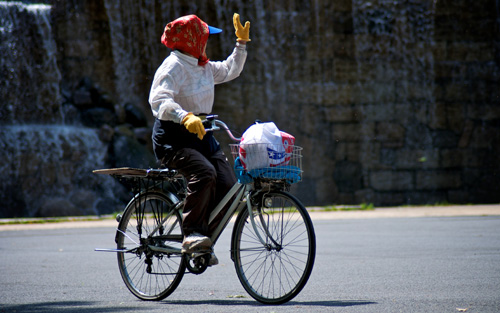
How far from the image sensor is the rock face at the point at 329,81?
641 inches

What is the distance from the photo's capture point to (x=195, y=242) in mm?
Answer: 4922

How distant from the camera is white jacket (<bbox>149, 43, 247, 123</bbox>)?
15.9 feet

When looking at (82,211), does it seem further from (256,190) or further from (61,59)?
(256,190)

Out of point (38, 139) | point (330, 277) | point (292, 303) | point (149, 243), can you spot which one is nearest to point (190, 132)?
point (149, 243)

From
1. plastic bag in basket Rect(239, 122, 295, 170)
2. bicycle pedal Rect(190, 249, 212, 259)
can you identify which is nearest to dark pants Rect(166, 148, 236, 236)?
bicycle pedal Rect(190, 249, 212, 259)

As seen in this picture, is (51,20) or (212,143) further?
(51,20)

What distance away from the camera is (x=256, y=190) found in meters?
4.95

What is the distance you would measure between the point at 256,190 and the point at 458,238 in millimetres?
4844

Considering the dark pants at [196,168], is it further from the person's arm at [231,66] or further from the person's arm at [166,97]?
the person's arm at [231,66]

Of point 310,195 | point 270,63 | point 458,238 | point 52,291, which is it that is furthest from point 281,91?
point 52,291

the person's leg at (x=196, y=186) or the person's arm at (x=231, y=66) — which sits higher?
the person's arm at (x=231, y=66)

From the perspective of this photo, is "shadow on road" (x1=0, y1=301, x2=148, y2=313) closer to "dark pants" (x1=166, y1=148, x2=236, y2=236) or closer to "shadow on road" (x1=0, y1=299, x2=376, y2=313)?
"shadow on road" (x1=0, y1=299, x2=376, y2=313)

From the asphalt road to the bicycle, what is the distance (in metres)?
0.14

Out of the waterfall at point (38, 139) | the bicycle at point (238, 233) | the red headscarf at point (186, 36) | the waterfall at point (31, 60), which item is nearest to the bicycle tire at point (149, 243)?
the bicycle at point (238, 233)
